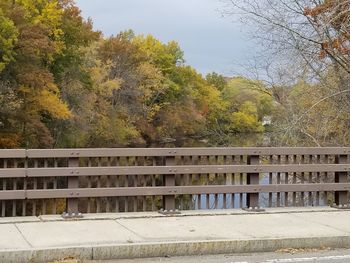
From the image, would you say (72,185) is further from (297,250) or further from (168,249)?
(297,250)

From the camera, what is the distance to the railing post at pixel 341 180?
10938mm

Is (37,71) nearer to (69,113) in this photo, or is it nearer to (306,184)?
(69,113)

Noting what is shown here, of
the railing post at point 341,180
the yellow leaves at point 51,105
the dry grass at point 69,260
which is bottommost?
the dry grass at point 69,260

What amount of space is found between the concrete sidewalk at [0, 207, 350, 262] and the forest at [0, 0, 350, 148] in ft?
26.0

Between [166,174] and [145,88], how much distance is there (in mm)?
71502

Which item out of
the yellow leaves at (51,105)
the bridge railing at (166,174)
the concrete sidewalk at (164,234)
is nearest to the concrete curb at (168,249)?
the concrete sidewalk at (164,234)

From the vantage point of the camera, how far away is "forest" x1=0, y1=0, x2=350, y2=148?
695 inches

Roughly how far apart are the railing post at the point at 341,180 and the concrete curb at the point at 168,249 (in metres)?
2.65

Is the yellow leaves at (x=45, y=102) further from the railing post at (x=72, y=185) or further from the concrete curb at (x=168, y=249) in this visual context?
the concrete curb at (x=168, y=249)

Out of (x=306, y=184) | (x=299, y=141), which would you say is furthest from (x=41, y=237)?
(x=299, y=141)

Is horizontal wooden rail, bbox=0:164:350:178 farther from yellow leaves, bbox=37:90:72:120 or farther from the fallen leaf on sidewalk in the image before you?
yellow leaves, bbox=37:90:72:120

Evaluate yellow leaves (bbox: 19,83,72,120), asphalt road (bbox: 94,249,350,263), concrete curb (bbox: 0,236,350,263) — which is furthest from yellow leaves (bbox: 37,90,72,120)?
asphalt road (bbox: 94,249,350,263)

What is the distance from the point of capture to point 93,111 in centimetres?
6619

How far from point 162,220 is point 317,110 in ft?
35.4
